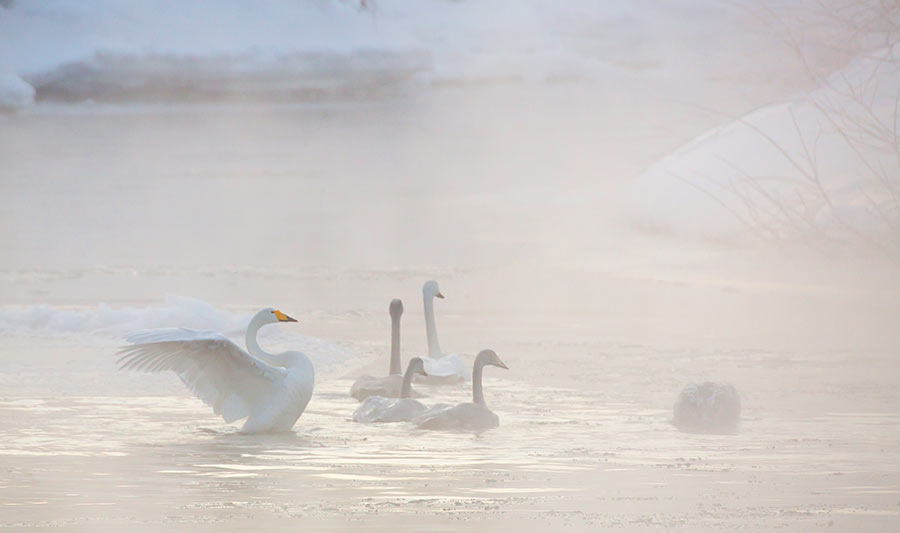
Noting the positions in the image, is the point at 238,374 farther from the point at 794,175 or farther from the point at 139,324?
the point at 794,175

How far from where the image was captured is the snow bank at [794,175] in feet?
42.2

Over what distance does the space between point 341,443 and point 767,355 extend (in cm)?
359

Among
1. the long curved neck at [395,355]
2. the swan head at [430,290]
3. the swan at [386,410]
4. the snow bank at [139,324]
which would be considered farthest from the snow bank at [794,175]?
the swan at [386,410]

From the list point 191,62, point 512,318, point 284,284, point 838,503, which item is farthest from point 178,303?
point 191,62

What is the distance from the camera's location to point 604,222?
60.5 ft

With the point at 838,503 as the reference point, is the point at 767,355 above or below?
above

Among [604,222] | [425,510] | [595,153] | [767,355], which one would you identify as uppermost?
[595,153]

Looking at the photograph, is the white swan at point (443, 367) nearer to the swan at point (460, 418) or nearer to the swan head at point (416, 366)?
the swan head at point (416, 366)

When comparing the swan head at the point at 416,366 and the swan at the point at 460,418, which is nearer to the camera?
the swan at the point at 460,418

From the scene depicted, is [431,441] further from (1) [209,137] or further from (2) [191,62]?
(2) [191,62]

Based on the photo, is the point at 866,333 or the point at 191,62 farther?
the point at 191,62

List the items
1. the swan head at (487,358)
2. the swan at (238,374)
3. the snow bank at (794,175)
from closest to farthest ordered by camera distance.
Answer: the swan at (238,374) < the swan head at (487,358) < the snow bank at (794,175)

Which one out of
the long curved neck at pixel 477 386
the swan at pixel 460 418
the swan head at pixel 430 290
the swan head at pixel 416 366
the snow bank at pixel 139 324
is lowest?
the swan at pixel 460 418

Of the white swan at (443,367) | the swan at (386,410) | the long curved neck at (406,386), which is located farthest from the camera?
the white swan at (443,367)
